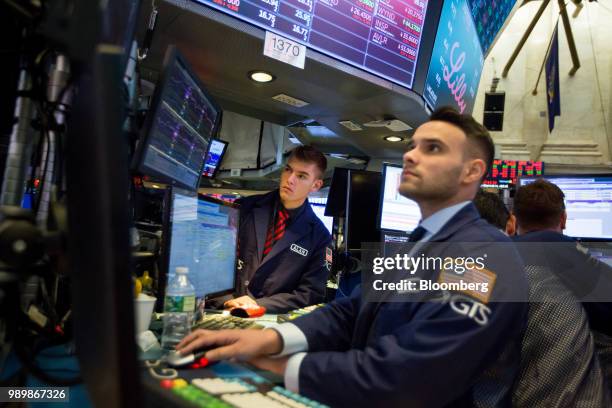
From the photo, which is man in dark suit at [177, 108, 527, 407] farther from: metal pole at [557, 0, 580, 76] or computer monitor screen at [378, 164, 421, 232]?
metal pole at [557, 0, 580, 76]

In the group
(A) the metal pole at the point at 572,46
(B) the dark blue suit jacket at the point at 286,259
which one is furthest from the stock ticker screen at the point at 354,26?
(A) the metal pole at the point at 572,46

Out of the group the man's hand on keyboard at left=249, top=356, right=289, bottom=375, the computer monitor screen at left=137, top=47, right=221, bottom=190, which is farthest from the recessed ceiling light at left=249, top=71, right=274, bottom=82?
the man's hand on keyboard at left=249, top=356, right=289, bottom=375

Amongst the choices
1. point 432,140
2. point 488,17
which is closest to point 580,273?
point 432,140

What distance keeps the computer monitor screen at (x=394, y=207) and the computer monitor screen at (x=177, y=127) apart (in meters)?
1.54

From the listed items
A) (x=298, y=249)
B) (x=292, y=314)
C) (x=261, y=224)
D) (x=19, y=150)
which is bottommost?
(x=292, y=314)

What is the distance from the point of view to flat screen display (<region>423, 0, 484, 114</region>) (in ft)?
8.25

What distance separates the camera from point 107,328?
0.42 meters

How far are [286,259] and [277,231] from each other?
0.72ft

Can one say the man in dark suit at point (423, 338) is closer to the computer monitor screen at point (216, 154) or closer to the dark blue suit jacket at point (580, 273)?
the dark blue suit jacket at point (580, 273)

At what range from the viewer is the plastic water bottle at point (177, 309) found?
1128mm

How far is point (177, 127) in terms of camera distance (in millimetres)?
1385

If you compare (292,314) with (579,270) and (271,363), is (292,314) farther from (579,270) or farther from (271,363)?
(579,270)

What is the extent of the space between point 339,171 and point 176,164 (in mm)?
1870

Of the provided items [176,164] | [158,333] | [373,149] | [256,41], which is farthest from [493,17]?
[158,333]
